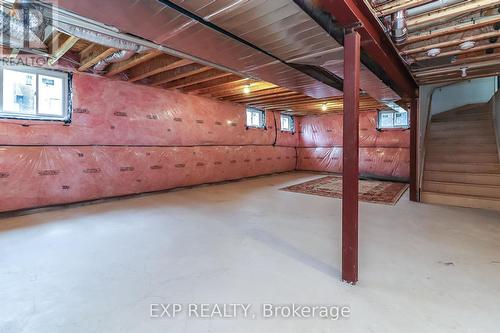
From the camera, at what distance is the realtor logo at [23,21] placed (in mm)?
2031

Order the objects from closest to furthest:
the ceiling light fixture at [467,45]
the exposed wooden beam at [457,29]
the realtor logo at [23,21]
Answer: the realtor logo at [23,21] → the exposed wooden beam at [457,29] → the ceiling light fixture at [467,45]

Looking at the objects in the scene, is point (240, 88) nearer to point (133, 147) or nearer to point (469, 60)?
point (133, 147)

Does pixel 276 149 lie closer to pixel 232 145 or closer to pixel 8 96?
pixel 232 145

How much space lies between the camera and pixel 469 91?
22.5ft

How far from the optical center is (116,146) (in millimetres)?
4457

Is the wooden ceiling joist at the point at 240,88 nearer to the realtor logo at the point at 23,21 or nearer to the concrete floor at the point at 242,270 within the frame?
the concrete floor at the point at 242,270

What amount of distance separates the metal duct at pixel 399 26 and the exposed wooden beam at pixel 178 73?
2.38 meters

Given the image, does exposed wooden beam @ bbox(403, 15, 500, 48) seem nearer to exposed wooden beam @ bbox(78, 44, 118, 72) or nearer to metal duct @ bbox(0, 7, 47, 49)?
exposed wooden beam @ bbox(78, 44, 118, 72)

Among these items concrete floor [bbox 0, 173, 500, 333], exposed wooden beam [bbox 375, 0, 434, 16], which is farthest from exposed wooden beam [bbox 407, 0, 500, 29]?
concrete floor [bbox 0, 173, 500, 333]

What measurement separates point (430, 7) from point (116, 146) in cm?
473

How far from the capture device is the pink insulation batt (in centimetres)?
354

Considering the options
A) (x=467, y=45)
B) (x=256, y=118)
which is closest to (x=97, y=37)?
(x=467, y=45)

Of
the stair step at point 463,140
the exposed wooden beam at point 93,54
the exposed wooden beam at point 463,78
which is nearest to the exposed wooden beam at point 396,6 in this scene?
the exposed wooden beam at point 463,78

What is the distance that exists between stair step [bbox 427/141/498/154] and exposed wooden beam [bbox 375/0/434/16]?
4125mm
